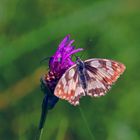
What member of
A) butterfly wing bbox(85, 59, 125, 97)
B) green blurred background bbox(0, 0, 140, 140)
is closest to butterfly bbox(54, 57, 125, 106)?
butterfly wing bbox(85, 59, 125, 97)

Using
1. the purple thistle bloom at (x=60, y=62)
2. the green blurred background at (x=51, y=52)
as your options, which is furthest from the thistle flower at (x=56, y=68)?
the green blurred background at (x=51, y=52)

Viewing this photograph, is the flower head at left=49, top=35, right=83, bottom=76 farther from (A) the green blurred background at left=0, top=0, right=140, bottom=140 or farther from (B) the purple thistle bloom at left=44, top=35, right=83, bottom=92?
(A) the green blurred background at left=0, top=0, right=140, bottom=140

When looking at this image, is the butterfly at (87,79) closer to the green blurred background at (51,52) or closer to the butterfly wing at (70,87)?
the butterfly wing at (70,87)

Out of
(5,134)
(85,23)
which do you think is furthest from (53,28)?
(5,134)

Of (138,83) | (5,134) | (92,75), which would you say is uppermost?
(92,75)

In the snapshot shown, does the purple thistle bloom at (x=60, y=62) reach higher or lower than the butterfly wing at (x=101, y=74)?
higher

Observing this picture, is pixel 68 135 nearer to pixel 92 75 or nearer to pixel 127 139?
pixel 127 139

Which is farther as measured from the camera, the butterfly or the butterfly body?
the butterfly body
